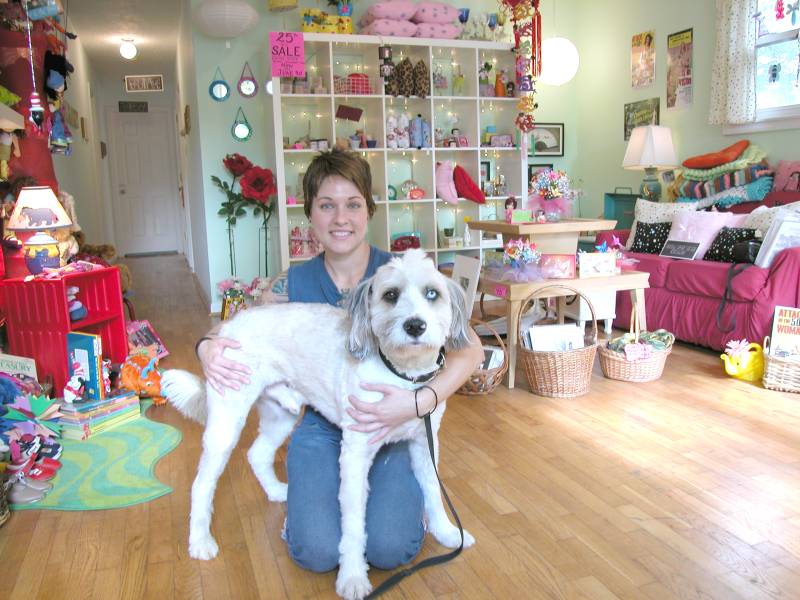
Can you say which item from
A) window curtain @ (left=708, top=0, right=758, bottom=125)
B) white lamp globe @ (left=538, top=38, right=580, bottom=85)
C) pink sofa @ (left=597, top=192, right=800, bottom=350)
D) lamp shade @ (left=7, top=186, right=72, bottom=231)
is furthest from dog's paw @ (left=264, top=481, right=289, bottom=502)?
white lamp globe @ (left=538, top=38, right=580, bottom=85)

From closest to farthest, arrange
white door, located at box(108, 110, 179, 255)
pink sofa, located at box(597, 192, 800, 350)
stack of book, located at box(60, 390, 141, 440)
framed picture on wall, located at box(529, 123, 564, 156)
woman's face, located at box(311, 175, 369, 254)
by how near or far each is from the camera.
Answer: woman's face, located at box(311, 175, 369, 254) → stack of book, located at box(60, 390, 141, 440) → pink sofa, located at box(597, 192, 800, 350) → framed picture on wall, located at box(529, 123, 564, 156) → white door, located at box(108, 110, 179, 255)

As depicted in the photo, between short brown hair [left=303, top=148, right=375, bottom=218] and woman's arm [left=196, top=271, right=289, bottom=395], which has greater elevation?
short brown hair [left=303, top=148, right=375, bottom=218]

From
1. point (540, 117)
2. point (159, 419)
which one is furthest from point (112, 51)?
point (159, 419)

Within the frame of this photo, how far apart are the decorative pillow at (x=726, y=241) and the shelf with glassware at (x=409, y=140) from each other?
6.55 ft

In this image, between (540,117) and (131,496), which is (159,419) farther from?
(540,117)

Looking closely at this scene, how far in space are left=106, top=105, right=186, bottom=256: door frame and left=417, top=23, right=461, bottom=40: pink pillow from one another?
6558 millimetres

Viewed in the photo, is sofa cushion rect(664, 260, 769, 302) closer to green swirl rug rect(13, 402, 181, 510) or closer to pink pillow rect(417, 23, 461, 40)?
pink pillow rect(417, 23, 461, 40)

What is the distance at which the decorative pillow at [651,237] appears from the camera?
461cm

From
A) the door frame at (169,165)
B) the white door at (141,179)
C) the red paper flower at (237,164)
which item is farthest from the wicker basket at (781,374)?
the white door at (141,179)

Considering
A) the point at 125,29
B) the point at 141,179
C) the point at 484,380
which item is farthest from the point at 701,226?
the point at 141,179

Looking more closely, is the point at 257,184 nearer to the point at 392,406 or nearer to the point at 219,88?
the point at 219,88

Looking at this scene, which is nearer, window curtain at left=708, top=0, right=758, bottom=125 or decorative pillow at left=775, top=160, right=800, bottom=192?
decorative pillow at left=775, top=160, right=800, bottom=192

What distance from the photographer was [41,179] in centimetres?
375

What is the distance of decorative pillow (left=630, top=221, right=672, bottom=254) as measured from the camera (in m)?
4.61
